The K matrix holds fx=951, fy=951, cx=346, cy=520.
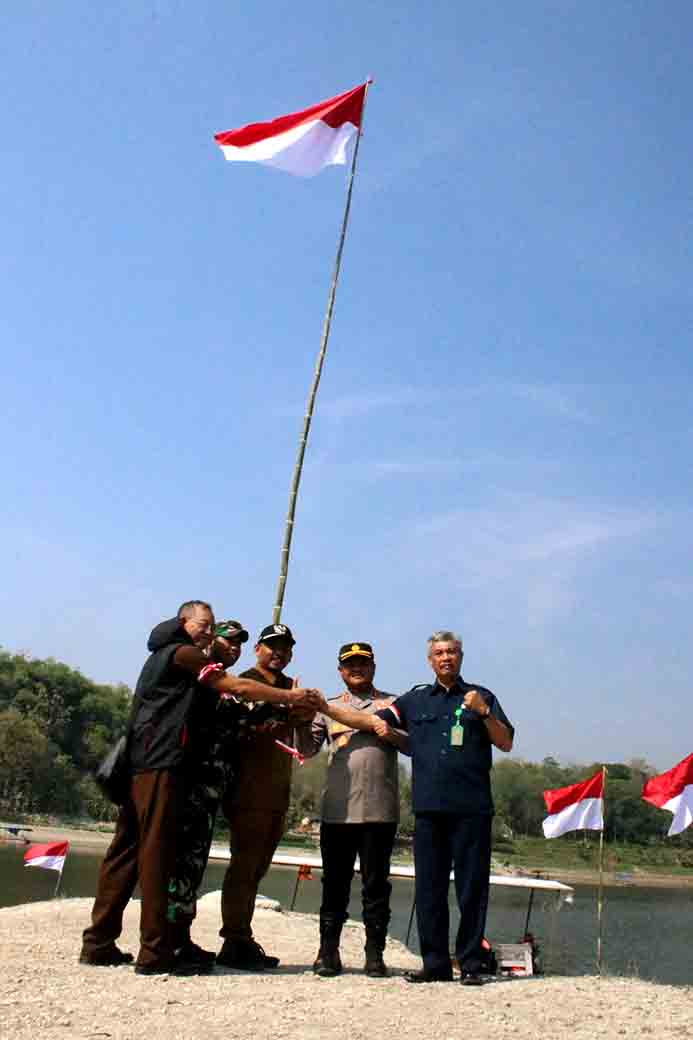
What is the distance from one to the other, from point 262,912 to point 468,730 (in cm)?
704

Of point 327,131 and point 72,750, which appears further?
point 72,750

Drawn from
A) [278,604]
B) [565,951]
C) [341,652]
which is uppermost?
[278,604]

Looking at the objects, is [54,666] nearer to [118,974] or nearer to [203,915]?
[203,915]

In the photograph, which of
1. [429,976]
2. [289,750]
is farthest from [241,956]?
[289,750]

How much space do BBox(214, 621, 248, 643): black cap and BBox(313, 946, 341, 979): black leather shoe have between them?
191 cm

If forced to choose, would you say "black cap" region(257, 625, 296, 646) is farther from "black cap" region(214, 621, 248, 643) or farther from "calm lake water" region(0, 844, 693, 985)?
"calm lake water" region(0, 844, 693, 985)

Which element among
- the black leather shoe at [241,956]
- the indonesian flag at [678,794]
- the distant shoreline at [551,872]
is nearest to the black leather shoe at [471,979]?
the black leather shoe at [241,956]

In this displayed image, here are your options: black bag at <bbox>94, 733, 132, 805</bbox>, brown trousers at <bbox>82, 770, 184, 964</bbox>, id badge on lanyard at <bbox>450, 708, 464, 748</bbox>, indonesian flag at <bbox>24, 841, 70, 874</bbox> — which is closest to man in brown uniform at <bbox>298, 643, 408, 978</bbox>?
id badge on lanyard at <bbox>450, 708, 464, 748</bbox>

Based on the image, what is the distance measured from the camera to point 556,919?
80.3 ft

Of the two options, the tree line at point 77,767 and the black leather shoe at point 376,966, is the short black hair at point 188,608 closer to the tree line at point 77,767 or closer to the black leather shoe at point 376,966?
the black leather shoe at point 376,966

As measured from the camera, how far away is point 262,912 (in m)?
11.6

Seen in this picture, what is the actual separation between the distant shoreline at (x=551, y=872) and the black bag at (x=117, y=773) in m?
44.4

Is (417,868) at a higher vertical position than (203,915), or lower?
higher

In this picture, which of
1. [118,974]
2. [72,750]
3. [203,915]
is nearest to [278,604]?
[118,974]
